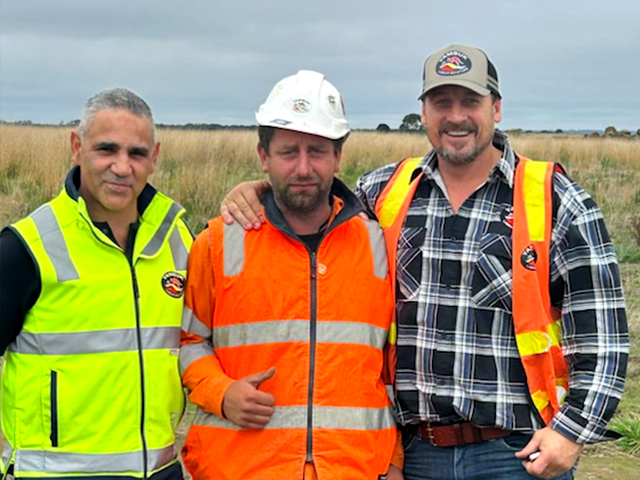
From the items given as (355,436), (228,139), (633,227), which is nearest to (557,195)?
(355,436)

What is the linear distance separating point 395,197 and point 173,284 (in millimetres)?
994

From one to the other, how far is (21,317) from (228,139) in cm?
1965

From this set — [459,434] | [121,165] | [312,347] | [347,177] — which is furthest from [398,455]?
[347,177]

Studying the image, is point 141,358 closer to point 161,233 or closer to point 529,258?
point 161,233

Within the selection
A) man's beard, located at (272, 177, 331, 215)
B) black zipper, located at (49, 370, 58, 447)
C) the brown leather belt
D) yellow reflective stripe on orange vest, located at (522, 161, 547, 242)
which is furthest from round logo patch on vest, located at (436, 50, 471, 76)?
black zipper, located at (49, 370, 58, 447)

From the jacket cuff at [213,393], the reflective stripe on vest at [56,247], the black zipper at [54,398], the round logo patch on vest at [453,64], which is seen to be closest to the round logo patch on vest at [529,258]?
the round logo patch on vest at [453,64]

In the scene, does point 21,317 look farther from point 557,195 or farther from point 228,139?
point 228,139

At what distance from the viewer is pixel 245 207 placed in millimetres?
3111

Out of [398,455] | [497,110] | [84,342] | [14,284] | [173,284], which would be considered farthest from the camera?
[497,110]

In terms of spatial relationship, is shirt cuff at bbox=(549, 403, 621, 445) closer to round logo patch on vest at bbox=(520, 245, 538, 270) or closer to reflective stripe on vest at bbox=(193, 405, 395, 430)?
round logo patch on vest at bbox=(520, 245, 538, 270)

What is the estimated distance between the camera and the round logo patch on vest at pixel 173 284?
300 cm

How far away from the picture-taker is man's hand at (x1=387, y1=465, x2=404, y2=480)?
3221mm

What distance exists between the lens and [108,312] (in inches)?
112

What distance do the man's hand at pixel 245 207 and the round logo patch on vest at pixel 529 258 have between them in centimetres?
99
